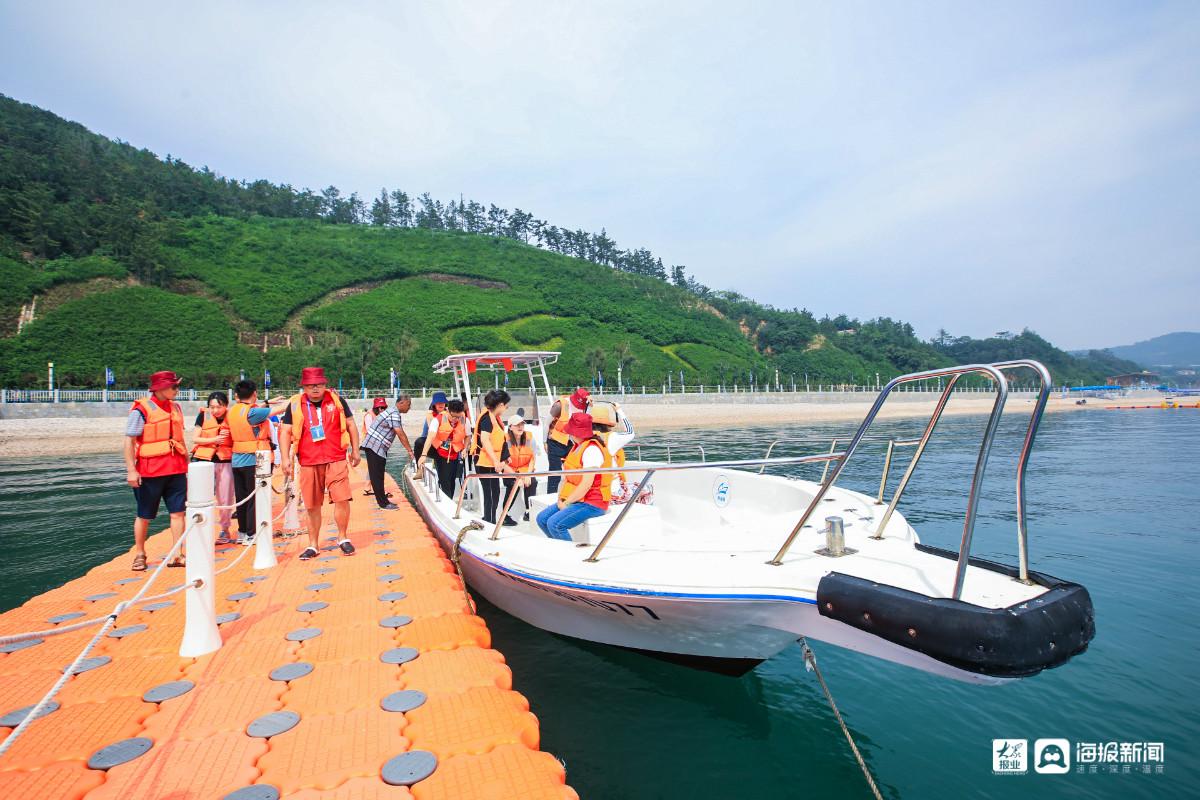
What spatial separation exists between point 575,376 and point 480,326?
1380cm

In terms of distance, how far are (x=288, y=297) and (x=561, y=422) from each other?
65338 millimetres

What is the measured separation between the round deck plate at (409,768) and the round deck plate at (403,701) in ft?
1.18

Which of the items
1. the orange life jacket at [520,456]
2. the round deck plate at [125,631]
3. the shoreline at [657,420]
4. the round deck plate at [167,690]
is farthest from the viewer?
the shoreline at [657,420]

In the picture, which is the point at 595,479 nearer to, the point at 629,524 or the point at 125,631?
the point at 629,524

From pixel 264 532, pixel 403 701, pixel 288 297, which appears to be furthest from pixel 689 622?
pixel 288 297

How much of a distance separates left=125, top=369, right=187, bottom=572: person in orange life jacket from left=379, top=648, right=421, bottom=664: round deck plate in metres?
3.03

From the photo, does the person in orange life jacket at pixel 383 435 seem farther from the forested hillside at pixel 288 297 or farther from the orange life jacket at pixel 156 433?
the forested hillside at pixel 288 297

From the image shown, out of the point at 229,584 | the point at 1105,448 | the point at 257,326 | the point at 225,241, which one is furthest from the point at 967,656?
the point at 225,241

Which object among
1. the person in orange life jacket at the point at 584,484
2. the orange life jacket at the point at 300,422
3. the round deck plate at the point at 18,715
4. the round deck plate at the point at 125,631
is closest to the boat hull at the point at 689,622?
the person in orange life jacket at the point at 584,484

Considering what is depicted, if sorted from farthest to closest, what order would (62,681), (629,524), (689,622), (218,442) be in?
(218,442) < (629,524) < (689,622) < (62,681)

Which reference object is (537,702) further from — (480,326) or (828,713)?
(480,326)

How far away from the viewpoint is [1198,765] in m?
3.43

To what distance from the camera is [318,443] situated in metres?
5.20

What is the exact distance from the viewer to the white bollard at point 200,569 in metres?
3.27
